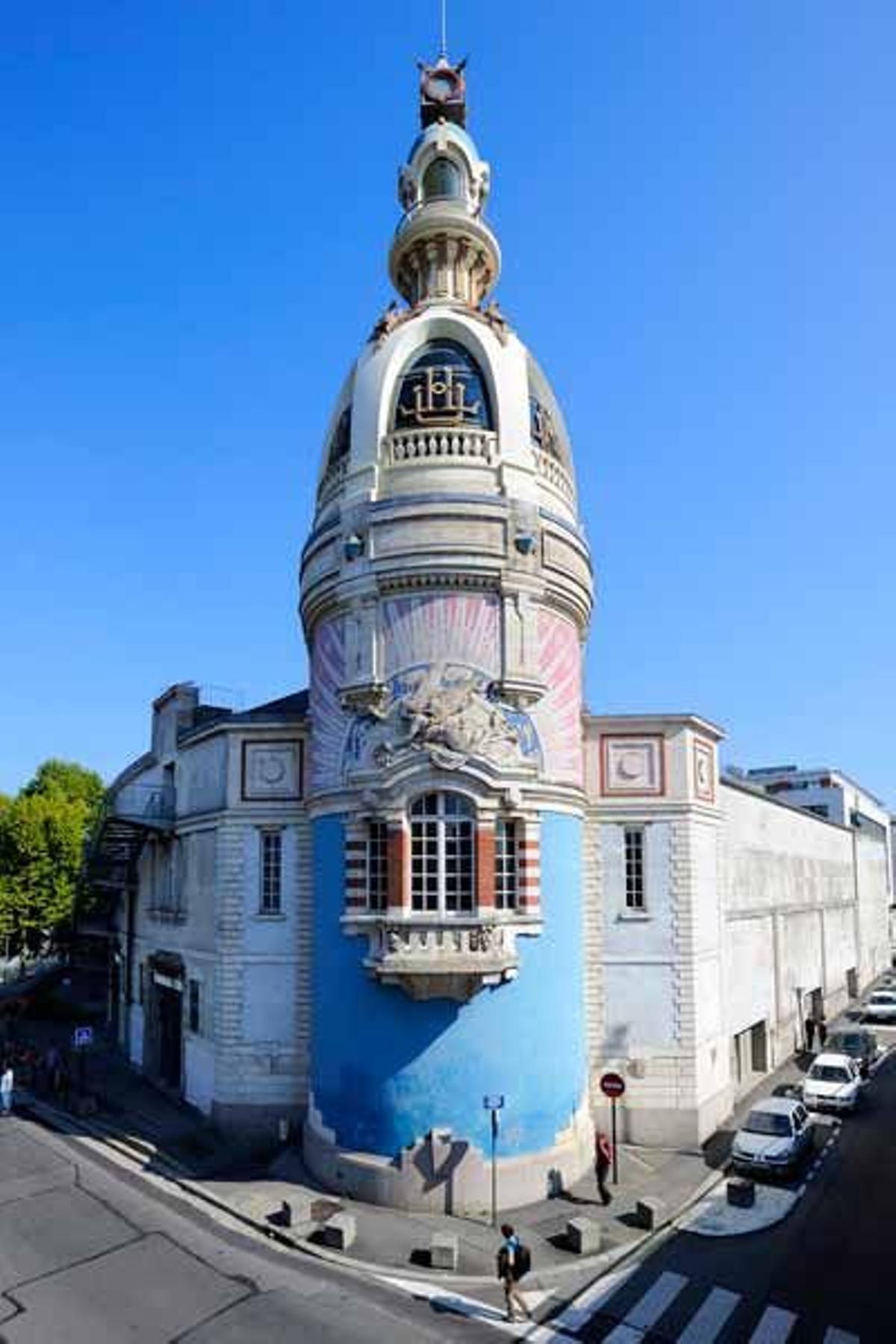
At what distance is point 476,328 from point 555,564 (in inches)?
280

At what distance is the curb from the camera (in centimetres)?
1808

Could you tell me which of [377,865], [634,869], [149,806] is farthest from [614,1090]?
[149,806]

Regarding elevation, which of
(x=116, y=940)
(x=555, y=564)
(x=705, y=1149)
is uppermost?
(x=555, y=564)

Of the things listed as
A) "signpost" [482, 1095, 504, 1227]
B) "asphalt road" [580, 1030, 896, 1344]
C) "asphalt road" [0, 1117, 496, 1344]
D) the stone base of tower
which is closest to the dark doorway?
"asphalt road" [0, 1117, 496, 1344]

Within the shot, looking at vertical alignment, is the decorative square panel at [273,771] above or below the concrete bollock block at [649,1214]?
above

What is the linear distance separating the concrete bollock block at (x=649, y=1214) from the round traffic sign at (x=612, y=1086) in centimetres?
240

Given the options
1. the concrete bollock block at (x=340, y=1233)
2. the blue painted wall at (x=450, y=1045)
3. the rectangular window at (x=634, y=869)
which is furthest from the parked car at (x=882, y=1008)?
the concrete bollock block at (x=340, y=1233)

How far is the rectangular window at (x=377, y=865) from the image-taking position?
23.0 metres

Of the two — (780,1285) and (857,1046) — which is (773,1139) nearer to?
(780,1285)

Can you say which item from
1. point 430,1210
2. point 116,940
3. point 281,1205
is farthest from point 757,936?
point 116,940

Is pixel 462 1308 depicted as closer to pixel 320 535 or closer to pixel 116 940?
pixel 320 535

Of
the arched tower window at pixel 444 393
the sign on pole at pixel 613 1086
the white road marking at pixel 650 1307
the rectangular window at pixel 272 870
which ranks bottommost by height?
the white road marking at pixel 650 1307

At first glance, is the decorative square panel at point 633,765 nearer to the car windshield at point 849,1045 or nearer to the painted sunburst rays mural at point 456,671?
the painted sunburst rays mural at point 456,671

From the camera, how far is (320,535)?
25.8m
